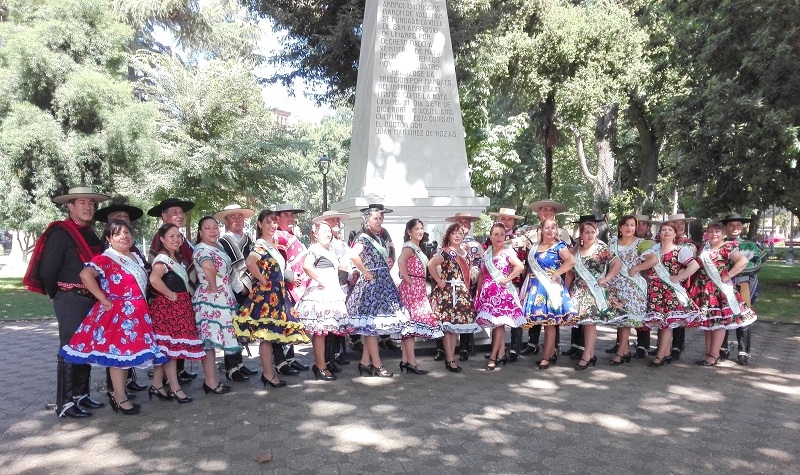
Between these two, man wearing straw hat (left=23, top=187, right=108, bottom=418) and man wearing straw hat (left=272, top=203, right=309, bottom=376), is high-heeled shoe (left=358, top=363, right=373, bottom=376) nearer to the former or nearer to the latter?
man wearing straw hat (left=272, top=203, right=309, bottom=376)

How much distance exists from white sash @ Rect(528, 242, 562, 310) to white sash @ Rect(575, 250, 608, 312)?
33 cm

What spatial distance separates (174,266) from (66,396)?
4.84ft

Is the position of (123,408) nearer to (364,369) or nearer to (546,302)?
(364,369)

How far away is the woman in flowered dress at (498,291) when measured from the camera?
23.0 feet

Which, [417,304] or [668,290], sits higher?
[668,290]

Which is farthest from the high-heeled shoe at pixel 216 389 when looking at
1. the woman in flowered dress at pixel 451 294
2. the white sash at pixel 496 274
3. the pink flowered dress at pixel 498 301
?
the white sash at pixel 496 274

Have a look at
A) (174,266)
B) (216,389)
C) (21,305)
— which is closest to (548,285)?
(216,389)

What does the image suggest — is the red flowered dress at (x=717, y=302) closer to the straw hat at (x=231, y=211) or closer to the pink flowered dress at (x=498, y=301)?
the pink flowered dress at (x=498, y=301)

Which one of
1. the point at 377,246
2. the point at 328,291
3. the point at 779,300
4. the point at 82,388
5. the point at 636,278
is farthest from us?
the point at 779,300

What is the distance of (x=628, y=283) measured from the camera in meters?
7.27

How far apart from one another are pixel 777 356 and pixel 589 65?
53.3ft

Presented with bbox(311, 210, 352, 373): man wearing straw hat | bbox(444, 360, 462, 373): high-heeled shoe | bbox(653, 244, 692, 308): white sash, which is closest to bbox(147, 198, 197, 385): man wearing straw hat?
bbox(311, 210, 352, 373): man wearing straw hat

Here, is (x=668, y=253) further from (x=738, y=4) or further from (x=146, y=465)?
(x=738, y=4)

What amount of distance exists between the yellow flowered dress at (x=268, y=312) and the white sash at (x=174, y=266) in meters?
0.64
